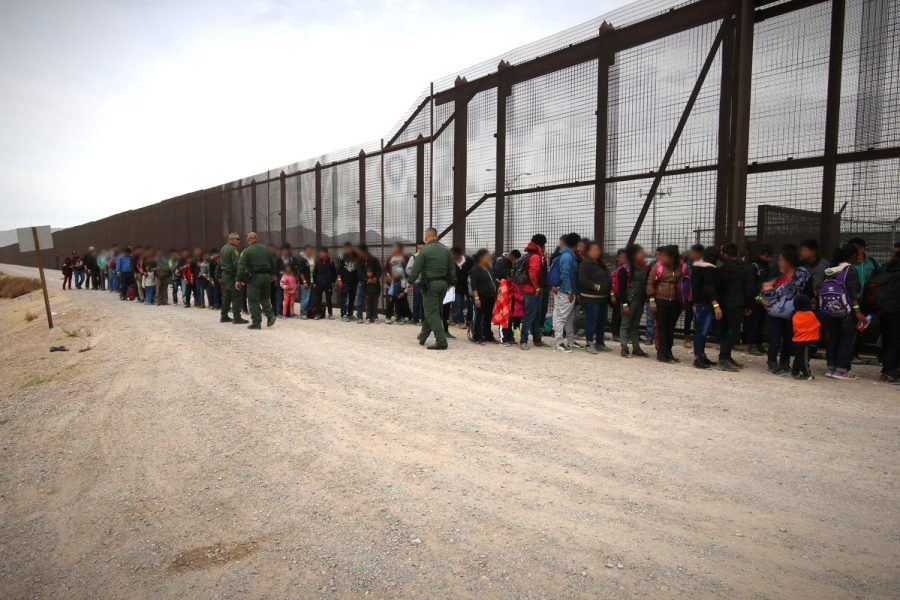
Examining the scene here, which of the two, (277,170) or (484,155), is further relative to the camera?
(277,170)

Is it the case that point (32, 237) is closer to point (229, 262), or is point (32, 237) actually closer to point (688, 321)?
point (229, 262)

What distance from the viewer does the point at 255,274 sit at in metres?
10.6

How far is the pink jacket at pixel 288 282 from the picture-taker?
1312cm

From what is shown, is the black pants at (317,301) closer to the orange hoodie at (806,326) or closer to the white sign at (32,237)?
the white sign at (32,237)

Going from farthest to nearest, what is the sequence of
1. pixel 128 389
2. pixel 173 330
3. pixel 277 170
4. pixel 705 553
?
pixel 277 170 → pixel 173 330 → pixel 128 389 → pixel 705 553

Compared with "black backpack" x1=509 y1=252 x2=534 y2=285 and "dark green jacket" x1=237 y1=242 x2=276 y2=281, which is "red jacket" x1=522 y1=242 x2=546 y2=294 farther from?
"dark green jacket" x1=237 y1=242 x2=276 y2=281

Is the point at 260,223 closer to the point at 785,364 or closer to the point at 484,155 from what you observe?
the point at 484,155

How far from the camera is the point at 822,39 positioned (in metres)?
7.34

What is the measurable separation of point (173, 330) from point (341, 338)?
3.49 meters

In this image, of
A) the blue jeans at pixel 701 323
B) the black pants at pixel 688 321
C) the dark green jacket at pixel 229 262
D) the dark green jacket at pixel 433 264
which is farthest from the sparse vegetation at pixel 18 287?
the blue jeans at pixel 701 323

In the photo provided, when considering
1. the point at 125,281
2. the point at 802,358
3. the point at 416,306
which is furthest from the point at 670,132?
the point at 125,281

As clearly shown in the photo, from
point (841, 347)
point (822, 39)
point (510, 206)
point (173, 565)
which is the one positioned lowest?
point (173, 565)

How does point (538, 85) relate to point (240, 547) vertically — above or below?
above

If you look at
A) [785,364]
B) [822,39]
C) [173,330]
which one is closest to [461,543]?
[785,364]
